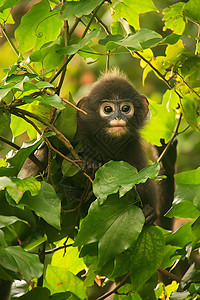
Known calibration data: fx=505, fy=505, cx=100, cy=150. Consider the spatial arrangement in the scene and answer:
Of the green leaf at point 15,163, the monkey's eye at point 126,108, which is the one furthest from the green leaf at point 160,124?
the green leaf at point 15,163

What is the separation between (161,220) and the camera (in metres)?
3.04

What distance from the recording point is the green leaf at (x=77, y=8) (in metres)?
1.71

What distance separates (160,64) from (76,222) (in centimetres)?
81

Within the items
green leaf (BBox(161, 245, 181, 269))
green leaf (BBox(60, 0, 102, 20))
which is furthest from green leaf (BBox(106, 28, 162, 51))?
green leaf (BBox(161, 245, 181, 269))

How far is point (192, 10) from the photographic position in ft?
6.64

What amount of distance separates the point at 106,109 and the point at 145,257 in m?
1.13

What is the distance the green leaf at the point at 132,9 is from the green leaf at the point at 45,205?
0.99m

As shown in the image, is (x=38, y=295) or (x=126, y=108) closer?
(x=38, y=295)

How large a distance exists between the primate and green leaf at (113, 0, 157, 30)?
475 millimetres

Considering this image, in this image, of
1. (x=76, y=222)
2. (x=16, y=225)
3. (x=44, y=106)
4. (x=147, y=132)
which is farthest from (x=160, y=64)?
(x=16, y=225)

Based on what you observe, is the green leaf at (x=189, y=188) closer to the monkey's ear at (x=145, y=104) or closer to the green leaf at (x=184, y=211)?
the green leaf at (x=184, y=211)

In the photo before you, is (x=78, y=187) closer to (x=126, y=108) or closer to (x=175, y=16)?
(x=126, y=108)

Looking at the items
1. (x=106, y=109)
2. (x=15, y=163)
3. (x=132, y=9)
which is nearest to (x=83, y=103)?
(x=106, y=109)

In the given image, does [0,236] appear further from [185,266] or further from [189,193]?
[185,266]
